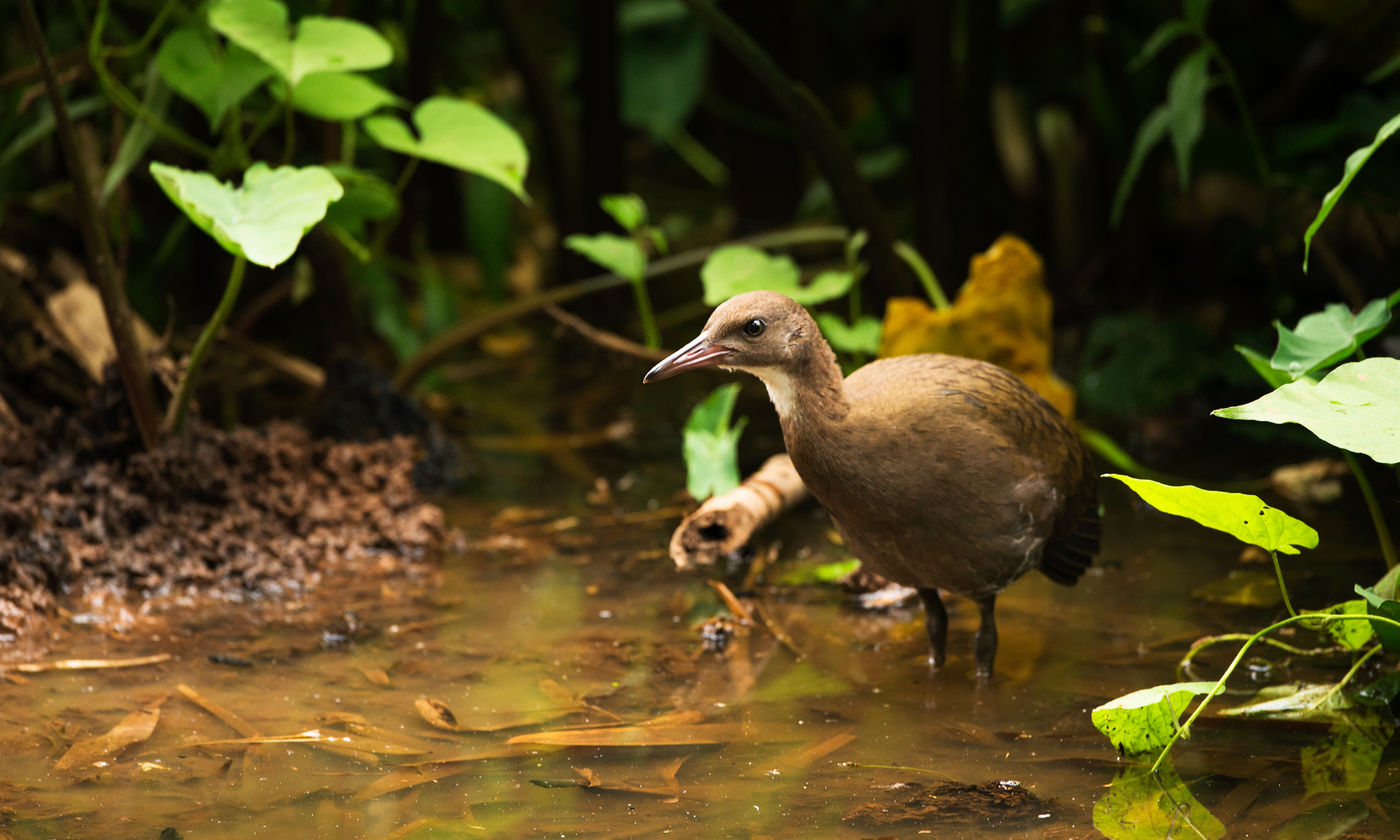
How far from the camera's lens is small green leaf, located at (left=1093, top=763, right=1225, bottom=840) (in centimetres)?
250

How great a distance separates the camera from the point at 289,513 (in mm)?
4207

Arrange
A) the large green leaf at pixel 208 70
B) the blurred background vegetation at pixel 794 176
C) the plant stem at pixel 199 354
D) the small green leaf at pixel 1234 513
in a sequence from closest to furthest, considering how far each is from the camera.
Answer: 1. the small green leaf at pixel 1234 513
2. the plant stem at pixel 199 354
3. the large green leaf at pixel 208 70
4. the blurred background vegetation at pixel 794 176

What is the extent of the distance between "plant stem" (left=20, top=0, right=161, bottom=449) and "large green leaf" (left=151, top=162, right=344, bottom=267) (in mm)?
445

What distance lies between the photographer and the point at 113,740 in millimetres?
2883

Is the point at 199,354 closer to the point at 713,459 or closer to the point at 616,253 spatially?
the point at 616,253

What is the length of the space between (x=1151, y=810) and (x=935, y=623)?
3.09 feet

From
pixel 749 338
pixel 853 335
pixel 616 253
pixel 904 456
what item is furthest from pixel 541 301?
pixel 904 456

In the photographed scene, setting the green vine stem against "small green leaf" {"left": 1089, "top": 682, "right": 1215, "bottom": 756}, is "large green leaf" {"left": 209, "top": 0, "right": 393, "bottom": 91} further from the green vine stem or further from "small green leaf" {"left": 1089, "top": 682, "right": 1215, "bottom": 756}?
the green vine stem

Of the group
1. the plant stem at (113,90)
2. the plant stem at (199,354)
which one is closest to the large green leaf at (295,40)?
the plant stem at (113,90)

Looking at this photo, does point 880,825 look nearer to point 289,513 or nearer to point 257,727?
point 257,727

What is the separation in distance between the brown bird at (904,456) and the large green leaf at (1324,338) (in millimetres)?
652

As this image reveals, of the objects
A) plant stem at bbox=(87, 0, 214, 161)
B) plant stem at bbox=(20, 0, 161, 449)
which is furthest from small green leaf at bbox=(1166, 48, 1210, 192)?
plant stem at bbox=(20, 0, 161, 449)

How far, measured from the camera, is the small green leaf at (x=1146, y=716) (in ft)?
8.66

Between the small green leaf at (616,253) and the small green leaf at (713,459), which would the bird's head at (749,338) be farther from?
the small green leaf at (616,253)
